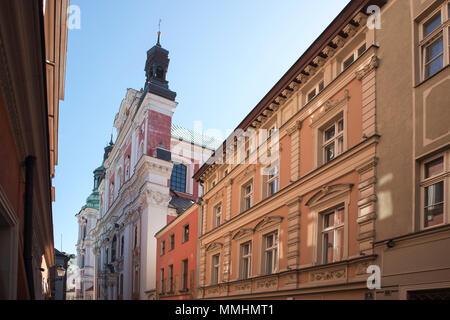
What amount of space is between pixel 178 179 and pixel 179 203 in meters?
4.54

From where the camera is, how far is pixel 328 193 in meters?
13.9

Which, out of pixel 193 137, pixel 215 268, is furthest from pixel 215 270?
pixel 193 137

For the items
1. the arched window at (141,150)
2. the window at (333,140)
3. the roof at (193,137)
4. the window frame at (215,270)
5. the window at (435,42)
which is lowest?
the window frame at (215,270)

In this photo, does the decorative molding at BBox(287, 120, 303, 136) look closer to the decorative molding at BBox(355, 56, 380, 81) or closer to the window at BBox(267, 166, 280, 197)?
the window at BBox(267, 166, 280, 197)

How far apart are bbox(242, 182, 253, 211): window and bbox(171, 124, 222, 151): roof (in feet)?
104

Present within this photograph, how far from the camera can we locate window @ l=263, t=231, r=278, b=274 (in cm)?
1708

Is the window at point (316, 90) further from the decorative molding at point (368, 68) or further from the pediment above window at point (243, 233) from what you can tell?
the pediment above window at point (243, 233)

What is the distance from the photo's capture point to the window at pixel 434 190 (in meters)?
9.67

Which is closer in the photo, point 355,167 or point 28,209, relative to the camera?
point 28,209

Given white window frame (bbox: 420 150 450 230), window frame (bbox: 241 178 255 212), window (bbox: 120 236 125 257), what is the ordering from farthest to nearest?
1. window (bbox: 120 236 125 257)
2. window frame (bbox: 241 178 255 212)
3. white window frame (bbox: 420 150 450 230)

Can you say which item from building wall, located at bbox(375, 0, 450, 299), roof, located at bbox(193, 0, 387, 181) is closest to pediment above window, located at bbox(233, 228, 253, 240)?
roof, located at bbox(193, 0, 387, 181)

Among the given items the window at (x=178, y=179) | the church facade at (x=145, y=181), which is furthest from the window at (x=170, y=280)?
the window at (x=178, y=179)

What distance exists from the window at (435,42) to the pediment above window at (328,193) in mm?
3724

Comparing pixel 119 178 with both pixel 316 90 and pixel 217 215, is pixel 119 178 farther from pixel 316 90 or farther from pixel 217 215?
pixel 316 90
